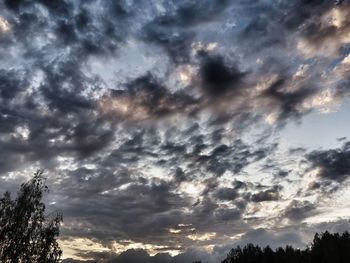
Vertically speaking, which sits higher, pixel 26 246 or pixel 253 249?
pixel 253 249

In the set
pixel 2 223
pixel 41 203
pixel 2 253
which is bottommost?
pixel 2 253

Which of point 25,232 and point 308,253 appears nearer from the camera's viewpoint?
point 25,232

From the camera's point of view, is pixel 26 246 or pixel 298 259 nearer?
pixel 26 246

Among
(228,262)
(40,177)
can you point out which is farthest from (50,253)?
(228,262)

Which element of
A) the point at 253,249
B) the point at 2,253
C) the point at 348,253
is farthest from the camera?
the point at 253,249

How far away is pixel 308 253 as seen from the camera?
114750mm

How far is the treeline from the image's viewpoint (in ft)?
345

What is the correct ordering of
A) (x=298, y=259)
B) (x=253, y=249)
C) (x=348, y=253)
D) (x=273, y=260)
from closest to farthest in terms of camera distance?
(x=348, y=253)
(x=298, y=259)
(x=273, y=260)
(x=253, y=249)

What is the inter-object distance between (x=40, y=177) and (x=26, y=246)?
10.5m

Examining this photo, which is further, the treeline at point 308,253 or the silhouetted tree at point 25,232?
the treeline at point 308,253

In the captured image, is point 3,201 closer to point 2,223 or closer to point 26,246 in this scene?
point 2,223

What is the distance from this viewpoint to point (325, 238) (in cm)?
12038

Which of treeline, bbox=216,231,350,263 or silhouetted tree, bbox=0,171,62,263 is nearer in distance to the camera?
silhouetted tree, bbox=0,171,62,263

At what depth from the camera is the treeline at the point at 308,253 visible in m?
105
